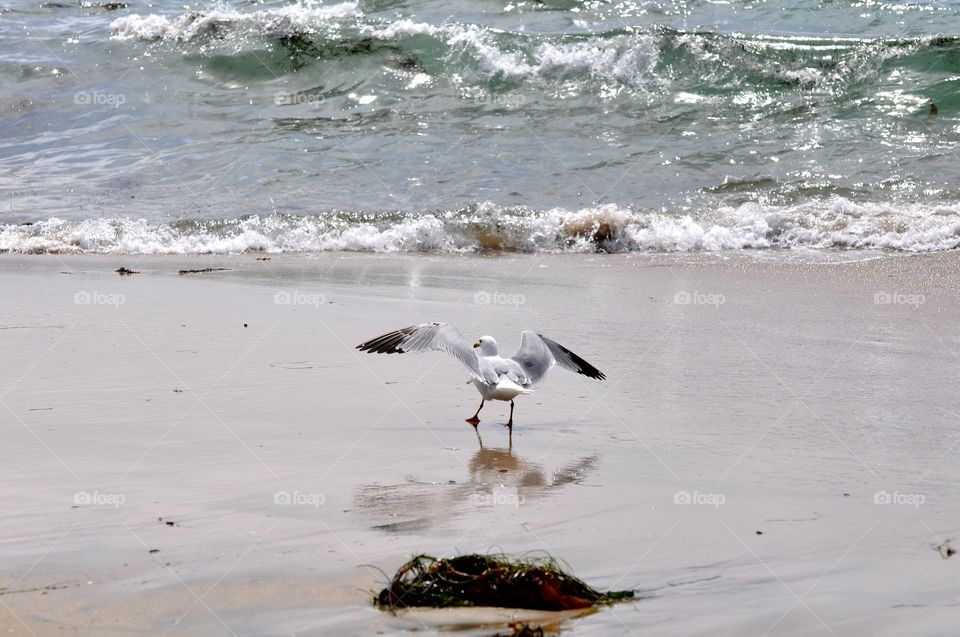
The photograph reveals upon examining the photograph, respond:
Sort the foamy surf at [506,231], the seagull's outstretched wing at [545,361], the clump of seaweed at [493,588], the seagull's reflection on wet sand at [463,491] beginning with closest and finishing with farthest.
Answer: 1. the clump of seaweed at [493,588]
2. the seagull's reflection on wet sand at [463,491]
3. the seagull's outstretched wing at [545,361]
4. the foamy surf at [506,231]

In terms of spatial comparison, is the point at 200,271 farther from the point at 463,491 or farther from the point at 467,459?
the point at 463,491

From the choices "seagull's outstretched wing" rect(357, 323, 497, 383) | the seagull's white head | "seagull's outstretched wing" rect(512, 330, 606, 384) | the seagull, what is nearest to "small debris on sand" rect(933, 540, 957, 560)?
the seagull

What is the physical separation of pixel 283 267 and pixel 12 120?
8.72 metres

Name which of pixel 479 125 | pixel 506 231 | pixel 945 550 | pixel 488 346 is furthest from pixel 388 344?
pixel 479 125

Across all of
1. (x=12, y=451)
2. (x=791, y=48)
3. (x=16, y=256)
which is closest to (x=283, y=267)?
(x=16, y=256)

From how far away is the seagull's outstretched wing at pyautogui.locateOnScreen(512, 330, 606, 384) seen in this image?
5.55m

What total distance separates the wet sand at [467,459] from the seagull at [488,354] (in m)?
0.18

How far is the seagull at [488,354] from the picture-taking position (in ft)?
17.6

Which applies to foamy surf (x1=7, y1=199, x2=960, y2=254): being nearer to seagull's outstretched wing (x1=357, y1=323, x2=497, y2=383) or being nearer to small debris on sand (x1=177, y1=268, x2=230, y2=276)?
small debris on sand (x1=177, y1=268, x2=230, y2=276)

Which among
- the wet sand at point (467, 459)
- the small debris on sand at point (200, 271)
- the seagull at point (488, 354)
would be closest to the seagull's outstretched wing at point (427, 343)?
the seagull at point (488, 354)

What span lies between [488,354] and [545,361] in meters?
0.29

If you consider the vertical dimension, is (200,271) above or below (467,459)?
below

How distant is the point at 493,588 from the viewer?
301 centimetres

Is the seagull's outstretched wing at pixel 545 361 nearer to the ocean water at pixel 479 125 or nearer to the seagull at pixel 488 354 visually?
the seagull at pixel 488 354
